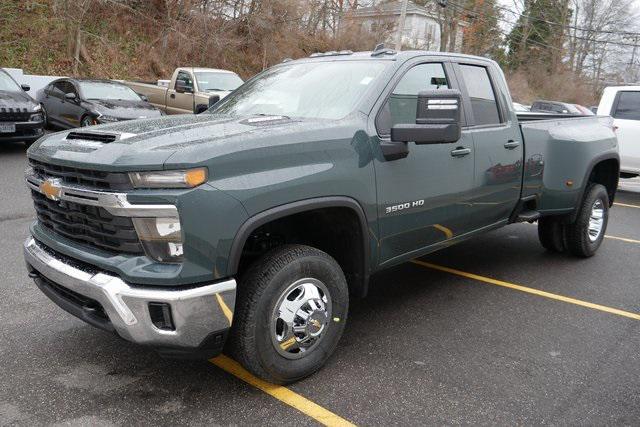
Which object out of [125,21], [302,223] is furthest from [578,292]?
[125,21]

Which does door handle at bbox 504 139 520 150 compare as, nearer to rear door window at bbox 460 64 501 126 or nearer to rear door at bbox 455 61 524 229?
rear door at bbox 455 61 524 229

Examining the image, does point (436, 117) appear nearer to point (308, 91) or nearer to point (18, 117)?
point (308, 91)

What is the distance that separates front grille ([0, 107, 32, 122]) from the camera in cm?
1041

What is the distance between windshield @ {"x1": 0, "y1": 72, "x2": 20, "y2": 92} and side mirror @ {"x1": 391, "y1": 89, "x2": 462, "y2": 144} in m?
10.6

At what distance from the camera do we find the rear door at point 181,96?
13.3m

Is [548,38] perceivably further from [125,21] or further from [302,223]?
[302,223]

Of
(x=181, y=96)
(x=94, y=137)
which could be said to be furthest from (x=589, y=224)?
(x=181, y=96)

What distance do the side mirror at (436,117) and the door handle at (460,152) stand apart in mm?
716

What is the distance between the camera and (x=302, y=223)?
11.4 feet

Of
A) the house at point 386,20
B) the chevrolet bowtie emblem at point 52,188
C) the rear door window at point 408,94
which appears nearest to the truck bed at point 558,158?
the rear door window at point 408,94

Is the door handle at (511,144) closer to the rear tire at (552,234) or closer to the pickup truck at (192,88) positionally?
the rear tire at (552,234)

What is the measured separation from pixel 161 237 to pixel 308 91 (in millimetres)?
1768

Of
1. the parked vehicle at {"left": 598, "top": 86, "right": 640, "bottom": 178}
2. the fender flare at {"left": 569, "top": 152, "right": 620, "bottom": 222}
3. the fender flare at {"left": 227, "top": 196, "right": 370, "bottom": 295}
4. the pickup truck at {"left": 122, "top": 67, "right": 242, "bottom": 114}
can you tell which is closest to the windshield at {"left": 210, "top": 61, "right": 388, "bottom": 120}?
the fender flare at {"left": 227, "top": 196, "right": 370, "bottom": 295}

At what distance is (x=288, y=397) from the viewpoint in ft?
10.2
